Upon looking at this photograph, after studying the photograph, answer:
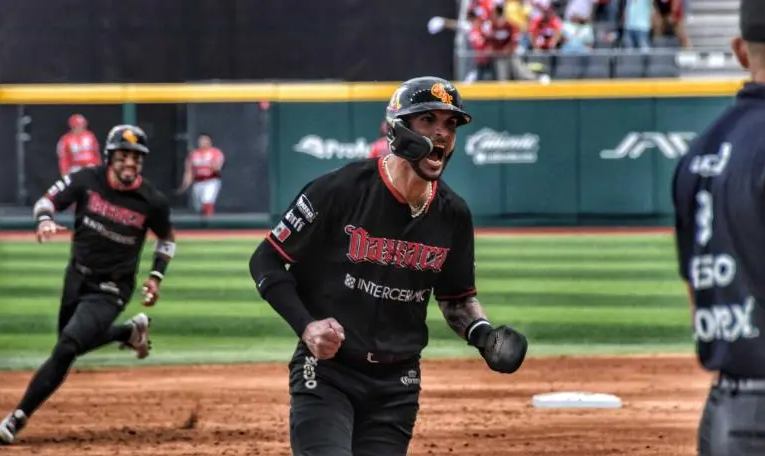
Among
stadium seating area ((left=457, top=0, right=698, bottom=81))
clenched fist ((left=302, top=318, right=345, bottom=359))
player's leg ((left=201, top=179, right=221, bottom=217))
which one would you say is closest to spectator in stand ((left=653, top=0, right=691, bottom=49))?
stadium seating area ((left=457, top=0, right=698, bottom=81))

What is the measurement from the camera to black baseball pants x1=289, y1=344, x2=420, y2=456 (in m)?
5.05

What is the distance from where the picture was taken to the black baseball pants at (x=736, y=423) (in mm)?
3678

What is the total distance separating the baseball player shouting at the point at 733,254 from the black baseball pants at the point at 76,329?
5.69 m

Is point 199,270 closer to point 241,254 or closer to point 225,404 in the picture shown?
point 241,254

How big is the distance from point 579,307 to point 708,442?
12.1 meters

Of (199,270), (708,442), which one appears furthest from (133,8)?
(708,442)

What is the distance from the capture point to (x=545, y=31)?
84.3 ft

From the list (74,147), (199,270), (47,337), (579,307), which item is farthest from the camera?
→ (74,147)

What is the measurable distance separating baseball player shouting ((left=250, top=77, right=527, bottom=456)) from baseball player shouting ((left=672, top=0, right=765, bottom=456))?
1403mm

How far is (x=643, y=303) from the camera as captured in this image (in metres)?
16.1

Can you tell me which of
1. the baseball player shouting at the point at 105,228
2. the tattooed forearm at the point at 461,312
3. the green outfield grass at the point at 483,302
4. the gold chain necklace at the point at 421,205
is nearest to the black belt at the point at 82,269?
the baseball player shouting at the point at 105,228

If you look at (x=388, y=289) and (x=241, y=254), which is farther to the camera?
(x=241, y=254)

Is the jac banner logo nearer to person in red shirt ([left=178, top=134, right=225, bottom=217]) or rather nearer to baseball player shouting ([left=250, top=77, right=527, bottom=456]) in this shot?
person in red shirt ([left=178, top=134, right=225, bottom=217])

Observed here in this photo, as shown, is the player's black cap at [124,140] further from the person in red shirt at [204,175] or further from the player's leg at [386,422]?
the person in red shirt at [204,175]
